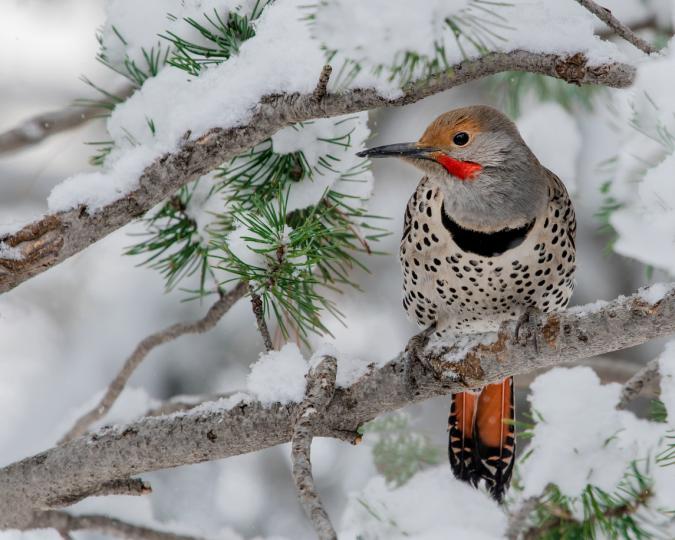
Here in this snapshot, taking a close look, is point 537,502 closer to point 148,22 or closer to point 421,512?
point 421,512

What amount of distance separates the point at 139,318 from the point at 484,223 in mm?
2495

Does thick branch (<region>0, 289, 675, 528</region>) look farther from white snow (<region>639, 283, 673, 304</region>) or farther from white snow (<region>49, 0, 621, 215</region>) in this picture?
white snow (<region>49, 0, 621, 215</region>)

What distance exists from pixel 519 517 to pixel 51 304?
297 centimetres

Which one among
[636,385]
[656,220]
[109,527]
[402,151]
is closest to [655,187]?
[656,220]

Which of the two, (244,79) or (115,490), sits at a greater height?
(244,79)

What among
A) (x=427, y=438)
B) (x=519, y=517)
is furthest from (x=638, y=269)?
(x=519, y=517)

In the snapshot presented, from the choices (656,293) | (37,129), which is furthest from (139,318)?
(656,293)

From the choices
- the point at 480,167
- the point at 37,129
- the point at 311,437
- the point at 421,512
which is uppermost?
the point at 37,129

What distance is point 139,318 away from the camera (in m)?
4.52

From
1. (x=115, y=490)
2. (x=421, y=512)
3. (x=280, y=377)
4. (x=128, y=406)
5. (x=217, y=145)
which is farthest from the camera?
(x=128, y=406)

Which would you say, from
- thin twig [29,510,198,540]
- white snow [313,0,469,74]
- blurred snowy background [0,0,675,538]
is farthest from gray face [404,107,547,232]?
blurred snowy background [0,0,675,538]

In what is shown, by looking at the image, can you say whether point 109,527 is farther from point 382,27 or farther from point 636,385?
point 382,27

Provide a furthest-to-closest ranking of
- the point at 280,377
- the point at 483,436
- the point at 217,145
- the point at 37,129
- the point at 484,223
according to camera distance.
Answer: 1. the point at 37,129
2. the point at 483,436
3. the point at 484,223
4. the point at 280,377
5. the point at 217,145

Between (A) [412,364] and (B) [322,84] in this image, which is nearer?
(B) [322,84]
